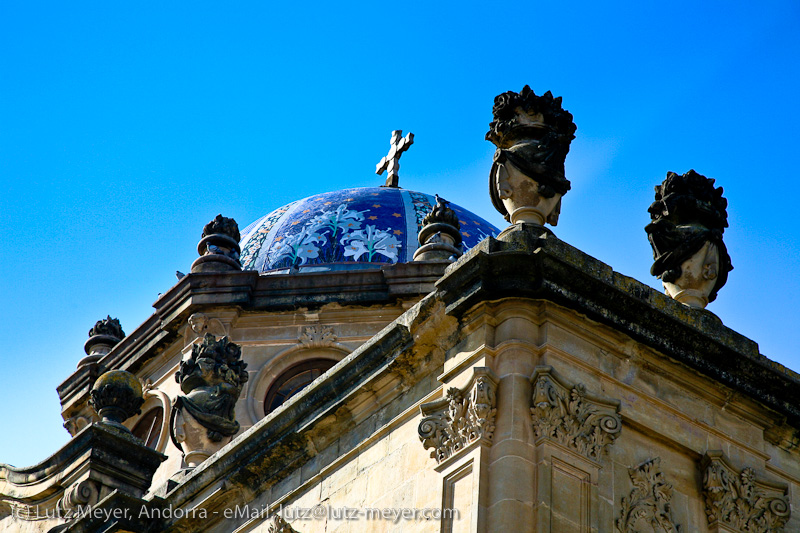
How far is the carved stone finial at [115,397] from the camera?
1650 centimetres

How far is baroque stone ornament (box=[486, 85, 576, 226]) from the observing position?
12.3m

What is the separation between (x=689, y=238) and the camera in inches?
505

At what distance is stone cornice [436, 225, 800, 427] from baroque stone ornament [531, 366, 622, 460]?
0.66m

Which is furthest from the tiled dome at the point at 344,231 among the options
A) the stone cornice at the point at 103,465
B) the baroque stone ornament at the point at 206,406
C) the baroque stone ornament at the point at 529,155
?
the baroque stone ornament at the point at 529,155

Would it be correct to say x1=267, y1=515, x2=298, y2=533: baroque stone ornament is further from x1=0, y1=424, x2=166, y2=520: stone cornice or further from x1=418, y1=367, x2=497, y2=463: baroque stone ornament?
x1=0, y1=424, x2=166, y2=520: stone cornice

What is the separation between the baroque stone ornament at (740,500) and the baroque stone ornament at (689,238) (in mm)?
1452

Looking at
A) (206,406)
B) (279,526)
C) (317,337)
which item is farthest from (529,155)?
(317,337)

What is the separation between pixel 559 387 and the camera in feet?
36.5

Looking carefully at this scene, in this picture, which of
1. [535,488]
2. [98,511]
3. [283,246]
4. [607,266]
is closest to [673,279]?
[607,266]

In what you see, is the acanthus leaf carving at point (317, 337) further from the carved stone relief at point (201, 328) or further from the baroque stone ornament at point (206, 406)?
the baroque stone ornament at point (206, 406)

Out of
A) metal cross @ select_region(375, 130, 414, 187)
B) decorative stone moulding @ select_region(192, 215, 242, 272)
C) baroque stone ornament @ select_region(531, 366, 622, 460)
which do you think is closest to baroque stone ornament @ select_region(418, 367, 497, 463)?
baroque stone ornament @ select_region(531, 366, 622, 460)

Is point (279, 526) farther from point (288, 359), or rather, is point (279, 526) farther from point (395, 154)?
point (395, 154)

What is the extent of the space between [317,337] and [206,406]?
22.5ft

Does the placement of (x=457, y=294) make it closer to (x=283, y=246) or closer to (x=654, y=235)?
(x=654, y=235)
